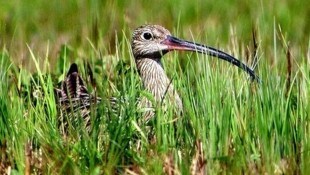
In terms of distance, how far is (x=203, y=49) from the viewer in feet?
22.9

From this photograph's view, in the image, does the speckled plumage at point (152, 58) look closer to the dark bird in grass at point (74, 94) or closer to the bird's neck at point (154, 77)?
the bird's neck at point (154, 77)

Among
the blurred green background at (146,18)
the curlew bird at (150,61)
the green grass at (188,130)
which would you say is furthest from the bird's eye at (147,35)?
the blurred green background at (146,18)

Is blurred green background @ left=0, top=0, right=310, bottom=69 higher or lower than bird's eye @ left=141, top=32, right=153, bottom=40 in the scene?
higher

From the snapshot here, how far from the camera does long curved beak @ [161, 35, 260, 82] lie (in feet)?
21.9

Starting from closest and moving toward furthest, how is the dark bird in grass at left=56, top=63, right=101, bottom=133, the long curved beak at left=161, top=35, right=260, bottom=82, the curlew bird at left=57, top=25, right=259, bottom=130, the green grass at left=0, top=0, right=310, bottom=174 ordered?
the green grass at left=0, top=0, right=310, bottom=174 < the long curved beak at left=161, top=35, right=260, bottom=82 < the dark bird in grass at left=56, top=63, right=101, bottom=133 < the curlew bird at left=57, top=25, right=259, bottom=130

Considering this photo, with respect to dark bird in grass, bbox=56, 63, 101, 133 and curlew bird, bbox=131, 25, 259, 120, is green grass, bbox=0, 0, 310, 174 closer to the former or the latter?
dark bird in grass, bbox=56, 63, 101, 133

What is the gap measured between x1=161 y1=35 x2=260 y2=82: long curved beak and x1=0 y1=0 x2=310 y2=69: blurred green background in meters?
2.23

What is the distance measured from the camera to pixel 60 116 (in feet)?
21.6

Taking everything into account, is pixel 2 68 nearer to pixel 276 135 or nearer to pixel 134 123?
pixel 134 123

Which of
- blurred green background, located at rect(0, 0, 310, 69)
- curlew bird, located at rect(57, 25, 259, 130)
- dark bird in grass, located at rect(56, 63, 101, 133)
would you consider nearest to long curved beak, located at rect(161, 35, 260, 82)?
curlew bird, located at rect(57, 25, 259, 130)

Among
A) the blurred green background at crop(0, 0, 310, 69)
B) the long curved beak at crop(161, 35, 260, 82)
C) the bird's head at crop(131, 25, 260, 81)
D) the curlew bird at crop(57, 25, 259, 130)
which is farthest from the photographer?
the blurred green background at crop(0, 0, 310, 69)

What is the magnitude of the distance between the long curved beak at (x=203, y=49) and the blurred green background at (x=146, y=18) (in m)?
2.23

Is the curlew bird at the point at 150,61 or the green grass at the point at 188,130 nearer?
the green grass at the point at 188,130

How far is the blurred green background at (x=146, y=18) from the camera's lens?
1025 centimetres
